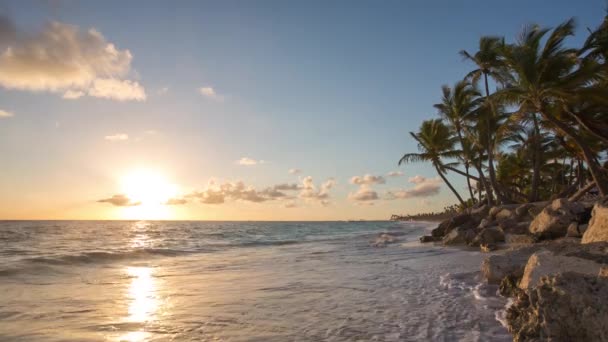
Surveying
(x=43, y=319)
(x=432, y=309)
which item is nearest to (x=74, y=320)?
(x=43, y=319)

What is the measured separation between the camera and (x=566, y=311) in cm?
328

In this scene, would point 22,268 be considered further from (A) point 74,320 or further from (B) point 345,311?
(B) point 345,311

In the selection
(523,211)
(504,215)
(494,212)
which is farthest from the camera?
(494,212)

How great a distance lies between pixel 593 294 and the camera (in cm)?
332

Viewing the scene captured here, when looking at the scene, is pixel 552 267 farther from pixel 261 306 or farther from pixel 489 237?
pixel 489 237

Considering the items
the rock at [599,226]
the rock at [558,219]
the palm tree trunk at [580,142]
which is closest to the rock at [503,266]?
the rock at [599,226]

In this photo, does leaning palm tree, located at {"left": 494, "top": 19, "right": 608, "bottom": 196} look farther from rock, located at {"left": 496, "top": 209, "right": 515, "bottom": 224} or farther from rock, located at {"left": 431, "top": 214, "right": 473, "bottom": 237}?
rock, located at {"left": 431, "top": 214, "right": 473, "bottom": 237}

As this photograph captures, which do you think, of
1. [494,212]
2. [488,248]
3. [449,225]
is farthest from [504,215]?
[488,248]

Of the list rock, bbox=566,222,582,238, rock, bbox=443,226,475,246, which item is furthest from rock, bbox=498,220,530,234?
rock, bbox=566,222,582,238

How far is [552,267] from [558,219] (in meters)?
9.05

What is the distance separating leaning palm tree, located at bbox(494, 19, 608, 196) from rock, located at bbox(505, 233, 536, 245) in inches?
221

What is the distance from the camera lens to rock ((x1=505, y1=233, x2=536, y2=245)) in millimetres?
13008

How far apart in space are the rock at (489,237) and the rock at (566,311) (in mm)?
11599

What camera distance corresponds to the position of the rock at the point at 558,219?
506 inches
